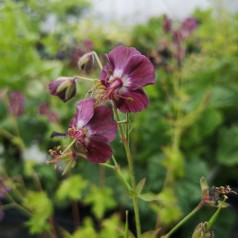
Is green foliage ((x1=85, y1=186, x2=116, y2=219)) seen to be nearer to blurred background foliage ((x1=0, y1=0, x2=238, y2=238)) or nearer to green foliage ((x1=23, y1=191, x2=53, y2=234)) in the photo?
blurred background foliage ((x1=0, y1=0, x2=238, y2=238))

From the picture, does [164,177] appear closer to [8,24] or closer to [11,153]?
[11,153]

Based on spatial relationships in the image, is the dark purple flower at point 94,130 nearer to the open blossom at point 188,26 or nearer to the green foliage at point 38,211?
the green foliage at point 38,211

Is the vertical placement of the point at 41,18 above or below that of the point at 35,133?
above

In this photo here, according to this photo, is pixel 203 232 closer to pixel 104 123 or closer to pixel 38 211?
pixel 104 123

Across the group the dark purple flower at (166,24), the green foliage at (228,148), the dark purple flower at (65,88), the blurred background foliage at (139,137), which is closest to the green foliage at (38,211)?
the blurred background foliage at (139,137)

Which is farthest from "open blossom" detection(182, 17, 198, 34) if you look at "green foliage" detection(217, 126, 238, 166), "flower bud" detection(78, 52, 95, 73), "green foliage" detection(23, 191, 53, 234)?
"flower bud" detection(78, 52, 95, 73)

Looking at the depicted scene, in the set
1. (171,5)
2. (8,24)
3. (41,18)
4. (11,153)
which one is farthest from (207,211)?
(171,5)

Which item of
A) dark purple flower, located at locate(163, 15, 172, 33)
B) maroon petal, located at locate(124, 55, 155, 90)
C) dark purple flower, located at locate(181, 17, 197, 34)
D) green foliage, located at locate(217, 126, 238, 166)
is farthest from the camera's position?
green foliage, located at locate(217, 126, 238, 166)

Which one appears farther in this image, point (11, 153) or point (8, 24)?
point (11, 153)
